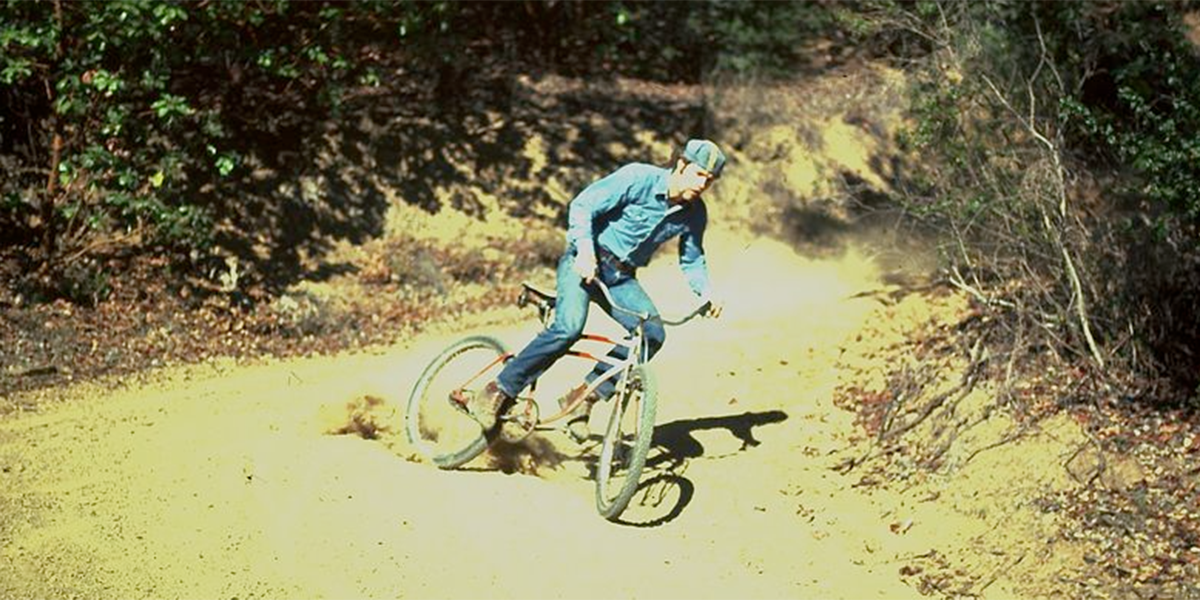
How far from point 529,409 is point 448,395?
2.23ft

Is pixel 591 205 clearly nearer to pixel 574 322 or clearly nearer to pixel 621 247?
pixel 621 247

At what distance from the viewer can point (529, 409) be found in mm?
8648

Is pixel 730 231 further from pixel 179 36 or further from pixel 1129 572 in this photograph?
pixel 1129 572

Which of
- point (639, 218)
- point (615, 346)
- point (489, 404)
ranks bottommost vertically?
point (489, 404)

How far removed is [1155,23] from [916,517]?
540cm

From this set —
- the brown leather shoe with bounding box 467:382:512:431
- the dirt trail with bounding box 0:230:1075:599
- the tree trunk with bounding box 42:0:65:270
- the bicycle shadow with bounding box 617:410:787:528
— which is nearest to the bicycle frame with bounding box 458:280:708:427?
the brown leather shoe with bounding box 467:382:512:431

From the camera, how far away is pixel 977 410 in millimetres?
9938

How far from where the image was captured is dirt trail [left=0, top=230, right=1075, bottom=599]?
287 inches

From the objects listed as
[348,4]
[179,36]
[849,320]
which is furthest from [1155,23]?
Result: [179,36]

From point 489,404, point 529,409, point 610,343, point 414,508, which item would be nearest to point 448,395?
point 489,404

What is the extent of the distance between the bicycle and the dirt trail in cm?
20

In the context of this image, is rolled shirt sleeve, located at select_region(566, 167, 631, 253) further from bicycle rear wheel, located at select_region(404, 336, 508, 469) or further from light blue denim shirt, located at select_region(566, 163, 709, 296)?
bicycle rear wheel, located at select_region(404, 336, 508, 469)

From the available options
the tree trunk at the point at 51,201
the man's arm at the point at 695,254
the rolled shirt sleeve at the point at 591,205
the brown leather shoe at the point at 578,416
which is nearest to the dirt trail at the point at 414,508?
the brown leather shoe at the point at 578,416

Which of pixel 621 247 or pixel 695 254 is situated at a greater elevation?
pixel 621 247
